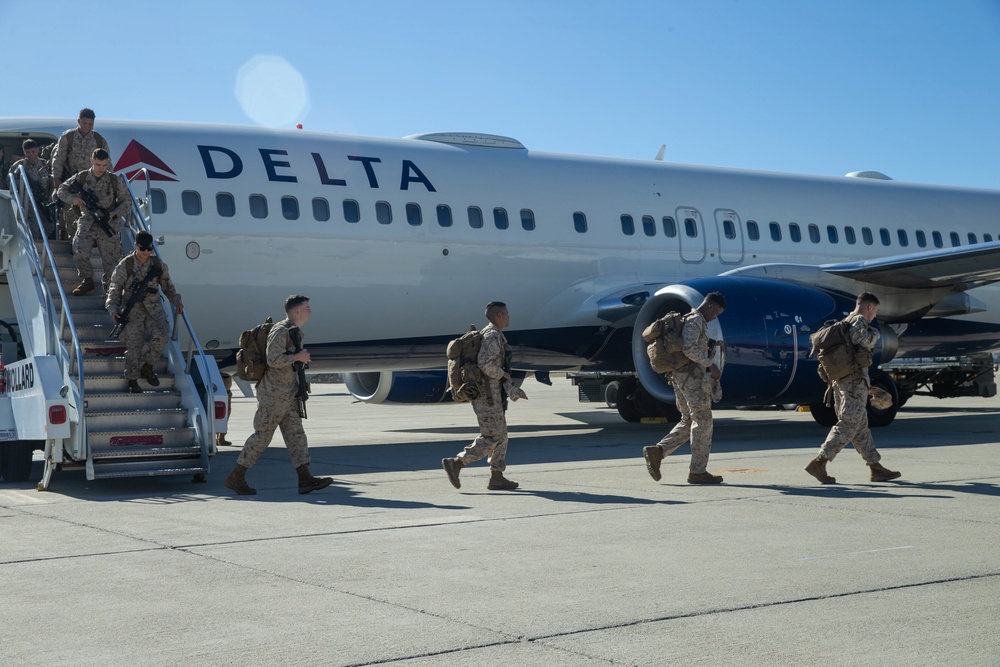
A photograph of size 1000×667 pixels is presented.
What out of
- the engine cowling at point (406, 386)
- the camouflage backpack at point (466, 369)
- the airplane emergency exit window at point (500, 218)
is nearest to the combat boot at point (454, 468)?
the camouflage backpack at point (466, 369)

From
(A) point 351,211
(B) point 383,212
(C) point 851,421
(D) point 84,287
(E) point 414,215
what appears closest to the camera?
(C) point 851,421

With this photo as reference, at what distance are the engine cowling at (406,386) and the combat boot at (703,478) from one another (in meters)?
8.87

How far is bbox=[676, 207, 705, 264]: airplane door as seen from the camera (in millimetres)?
16719

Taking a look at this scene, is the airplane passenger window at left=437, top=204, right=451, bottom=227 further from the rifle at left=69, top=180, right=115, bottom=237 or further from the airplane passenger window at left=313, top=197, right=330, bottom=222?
the rifle at left=69, top=180, right=115, bottom=237

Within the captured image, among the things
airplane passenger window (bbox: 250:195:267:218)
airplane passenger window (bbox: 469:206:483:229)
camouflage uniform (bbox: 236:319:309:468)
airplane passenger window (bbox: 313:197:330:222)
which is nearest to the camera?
camouflage uniform (bbox: 236:319:309:468)

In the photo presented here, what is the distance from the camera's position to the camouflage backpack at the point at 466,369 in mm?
9531

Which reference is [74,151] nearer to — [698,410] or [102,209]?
[102,209]

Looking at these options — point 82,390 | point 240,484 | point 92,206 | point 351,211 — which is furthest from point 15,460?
point 351,211

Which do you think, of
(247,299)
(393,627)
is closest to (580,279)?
(247,299)

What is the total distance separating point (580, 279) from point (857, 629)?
11367 mm

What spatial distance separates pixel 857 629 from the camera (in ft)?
14.9

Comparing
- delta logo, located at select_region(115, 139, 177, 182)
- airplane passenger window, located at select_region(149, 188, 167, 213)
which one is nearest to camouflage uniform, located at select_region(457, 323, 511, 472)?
airplane passenger window, located at select_region(149, 188, 167, 213)

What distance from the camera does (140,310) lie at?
34.3 feet

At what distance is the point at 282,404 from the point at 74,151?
4.35 m
